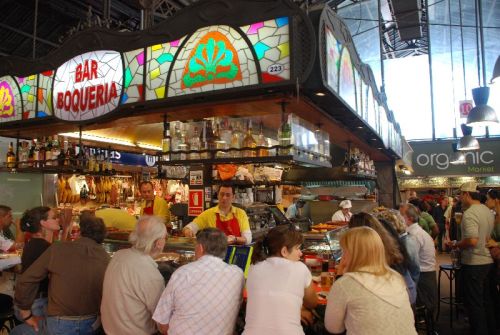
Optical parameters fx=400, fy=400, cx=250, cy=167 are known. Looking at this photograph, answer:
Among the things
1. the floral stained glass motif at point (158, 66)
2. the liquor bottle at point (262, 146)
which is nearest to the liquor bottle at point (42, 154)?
the floral stained glass motif at point (158, 66)

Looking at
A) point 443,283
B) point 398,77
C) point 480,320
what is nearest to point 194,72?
point 480,320

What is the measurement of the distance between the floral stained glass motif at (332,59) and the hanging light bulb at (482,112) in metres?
3.37

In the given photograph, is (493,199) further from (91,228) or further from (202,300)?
(91,228)

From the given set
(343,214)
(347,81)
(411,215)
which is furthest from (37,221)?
(343,214)

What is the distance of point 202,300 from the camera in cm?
258

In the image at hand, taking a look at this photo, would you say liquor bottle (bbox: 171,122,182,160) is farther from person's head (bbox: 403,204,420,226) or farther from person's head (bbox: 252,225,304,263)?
person's head (bbox: 403,204,420,226)

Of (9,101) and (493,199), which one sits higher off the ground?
(9,101)

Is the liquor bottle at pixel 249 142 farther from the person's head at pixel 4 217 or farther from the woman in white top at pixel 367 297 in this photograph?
the person's head at pixel 4 217

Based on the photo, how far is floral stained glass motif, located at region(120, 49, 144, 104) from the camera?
14.5ft

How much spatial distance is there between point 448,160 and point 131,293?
16.4 meters

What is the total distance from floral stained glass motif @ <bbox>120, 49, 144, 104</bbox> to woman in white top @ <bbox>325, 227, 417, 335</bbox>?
2977mm

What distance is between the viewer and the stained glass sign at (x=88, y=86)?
183 inches

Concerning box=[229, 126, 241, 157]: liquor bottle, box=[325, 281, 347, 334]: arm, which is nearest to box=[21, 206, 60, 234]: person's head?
box=[229, 126, 241, 157]: liquor bottle

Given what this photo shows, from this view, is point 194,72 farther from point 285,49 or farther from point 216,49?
point 285,49
